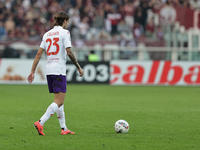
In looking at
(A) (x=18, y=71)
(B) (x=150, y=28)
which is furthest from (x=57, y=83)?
(B) (x=150, y=28)

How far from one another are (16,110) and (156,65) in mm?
11307

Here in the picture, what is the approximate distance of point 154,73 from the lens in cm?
2033

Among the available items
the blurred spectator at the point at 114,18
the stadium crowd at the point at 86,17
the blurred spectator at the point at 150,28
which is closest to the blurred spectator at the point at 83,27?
the stadium crowd at the point at 86,17

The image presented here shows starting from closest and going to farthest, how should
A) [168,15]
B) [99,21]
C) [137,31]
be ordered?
1. [168,15]
2. [99,21]
3. [137,31]

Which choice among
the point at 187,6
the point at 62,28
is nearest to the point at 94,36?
the point at 187,6

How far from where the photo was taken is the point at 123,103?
12422mm

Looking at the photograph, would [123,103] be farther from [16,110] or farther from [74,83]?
[74,83]

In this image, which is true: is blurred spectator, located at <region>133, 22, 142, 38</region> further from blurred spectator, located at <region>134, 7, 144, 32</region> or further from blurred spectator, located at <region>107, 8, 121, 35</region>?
blurred spectator, located at <region>107, 8, 121, 35</region>

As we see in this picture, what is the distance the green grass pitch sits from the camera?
5.77m

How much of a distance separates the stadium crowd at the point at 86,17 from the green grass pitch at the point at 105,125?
9.72 metres

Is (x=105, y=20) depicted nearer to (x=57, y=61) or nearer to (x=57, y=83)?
(x=57, y=61)

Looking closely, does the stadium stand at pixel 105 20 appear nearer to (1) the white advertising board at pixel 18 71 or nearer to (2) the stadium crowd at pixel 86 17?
(2) the stadium crowd at pixel 86 17

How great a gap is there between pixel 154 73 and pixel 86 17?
18.1 ft

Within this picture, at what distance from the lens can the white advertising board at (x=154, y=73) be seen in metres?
20.2
